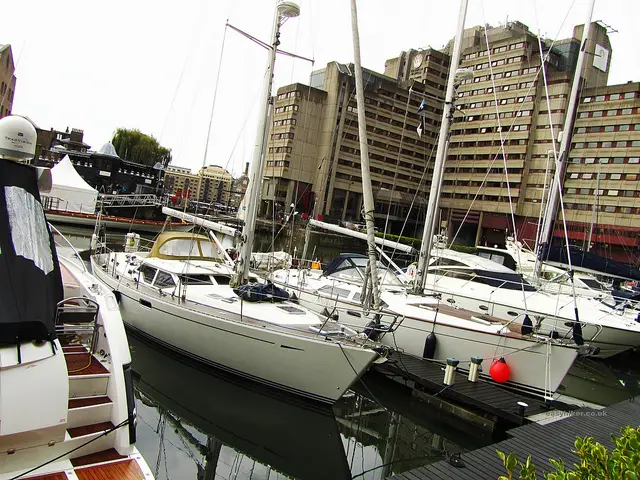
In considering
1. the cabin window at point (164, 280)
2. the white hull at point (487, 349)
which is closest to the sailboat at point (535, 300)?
the white hull at point (487, 349)

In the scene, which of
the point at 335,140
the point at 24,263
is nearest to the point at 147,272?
the point at 24,263

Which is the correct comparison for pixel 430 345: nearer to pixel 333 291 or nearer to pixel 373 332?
pixel 373 332

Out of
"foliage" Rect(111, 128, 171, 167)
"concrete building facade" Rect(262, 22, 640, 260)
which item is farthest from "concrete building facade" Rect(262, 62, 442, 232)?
"foliage" Rect(111, 128, 171, 167)

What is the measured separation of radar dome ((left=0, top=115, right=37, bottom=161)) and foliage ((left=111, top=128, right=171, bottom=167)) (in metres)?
74.7

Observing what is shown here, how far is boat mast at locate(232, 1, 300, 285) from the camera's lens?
11.7 m

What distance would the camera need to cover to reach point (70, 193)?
36.9 meters

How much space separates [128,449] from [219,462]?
3.25 meters

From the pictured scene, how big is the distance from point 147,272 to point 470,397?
8713 mm

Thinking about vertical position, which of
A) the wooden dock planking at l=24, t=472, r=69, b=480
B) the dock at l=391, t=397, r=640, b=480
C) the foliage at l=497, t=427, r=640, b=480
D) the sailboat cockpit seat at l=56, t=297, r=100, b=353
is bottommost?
the dock at l=391, t=397, r=640, b=480

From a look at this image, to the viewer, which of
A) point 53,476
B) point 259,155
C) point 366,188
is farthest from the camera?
point 259,155

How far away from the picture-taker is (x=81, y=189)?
37.4m

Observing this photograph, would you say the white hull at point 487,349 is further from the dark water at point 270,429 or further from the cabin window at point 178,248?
the cabin window at point 178,248

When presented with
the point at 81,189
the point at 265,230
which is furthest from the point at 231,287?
the point at 265,230

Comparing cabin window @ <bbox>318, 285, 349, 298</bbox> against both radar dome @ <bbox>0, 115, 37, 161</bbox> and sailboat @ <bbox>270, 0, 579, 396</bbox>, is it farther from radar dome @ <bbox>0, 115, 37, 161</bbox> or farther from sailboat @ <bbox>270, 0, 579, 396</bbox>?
radar dome @ <bbox>0, 115, 37, 161</bbox>
